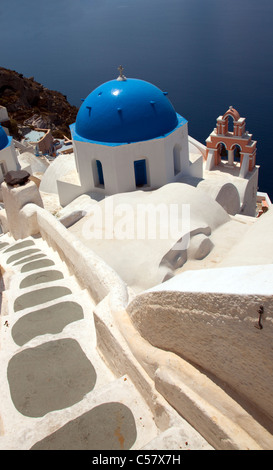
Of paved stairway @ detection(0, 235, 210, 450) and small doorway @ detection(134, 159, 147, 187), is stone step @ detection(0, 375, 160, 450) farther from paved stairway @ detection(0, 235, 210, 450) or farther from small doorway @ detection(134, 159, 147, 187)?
small doorway @ detection(134, 159, 147, 187)

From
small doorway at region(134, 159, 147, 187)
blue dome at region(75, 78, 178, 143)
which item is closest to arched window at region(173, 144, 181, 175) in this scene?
blue dome at region(75, 78, 178, 143)

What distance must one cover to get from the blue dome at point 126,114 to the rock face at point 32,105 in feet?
99.4

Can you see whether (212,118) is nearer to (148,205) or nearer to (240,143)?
(240,143)

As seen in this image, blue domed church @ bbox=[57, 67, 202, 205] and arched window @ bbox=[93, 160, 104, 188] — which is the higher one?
Result: blue domed church @ bbox=[57, 67, 202, 205]

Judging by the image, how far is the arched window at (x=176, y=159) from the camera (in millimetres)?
12540

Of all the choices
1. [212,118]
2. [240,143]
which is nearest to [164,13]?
[212,118]

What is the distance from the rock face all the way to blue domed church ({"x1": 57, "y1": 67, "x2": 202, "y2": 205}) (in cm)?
3008

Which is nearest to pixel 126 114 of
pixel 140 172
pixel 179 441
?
pixel 140 172

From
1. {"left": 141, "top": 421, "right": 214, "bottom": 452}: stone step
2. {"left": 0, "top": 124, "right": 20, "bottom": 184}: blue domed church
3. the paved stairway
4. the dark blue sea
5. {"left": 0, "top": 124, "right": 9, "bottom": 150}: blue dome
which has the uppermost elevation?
{"left": 141, "top": 421, "right": 214, "bottom": 452}: stone step

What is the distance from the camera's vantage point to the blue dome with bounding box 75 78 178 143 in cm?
1127

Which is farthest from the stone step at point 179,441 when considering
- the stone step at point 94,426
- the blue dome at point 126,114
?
the blue dome at point 126,114

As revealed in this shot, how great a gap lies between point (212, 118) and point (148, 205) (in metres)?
46.3

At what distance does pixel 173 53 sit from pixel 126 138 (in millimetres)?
88832

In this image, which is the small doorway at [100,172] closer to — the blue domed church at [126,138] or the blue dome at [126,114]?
the blue domed church at [126,138]
